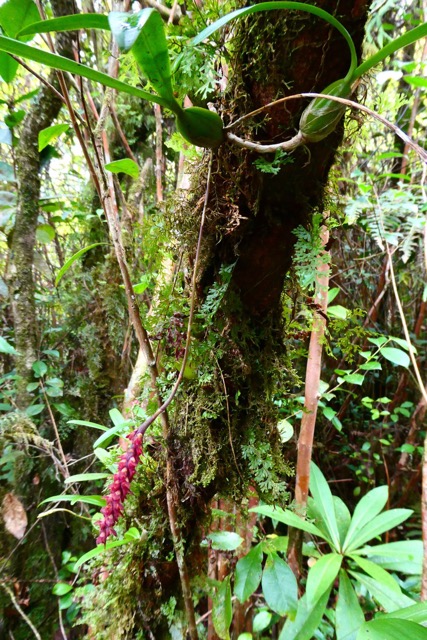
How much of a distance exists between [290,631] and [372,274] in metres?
1.58

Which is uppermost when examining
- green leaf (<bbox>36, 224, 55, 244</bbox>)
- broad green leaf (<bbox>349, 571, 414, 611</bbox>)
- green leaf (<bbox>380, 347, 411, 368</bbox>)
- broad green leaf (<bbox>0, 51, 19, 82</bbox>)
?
broad green leaf (<bbox>0, 51, 19, 82</bbox>)

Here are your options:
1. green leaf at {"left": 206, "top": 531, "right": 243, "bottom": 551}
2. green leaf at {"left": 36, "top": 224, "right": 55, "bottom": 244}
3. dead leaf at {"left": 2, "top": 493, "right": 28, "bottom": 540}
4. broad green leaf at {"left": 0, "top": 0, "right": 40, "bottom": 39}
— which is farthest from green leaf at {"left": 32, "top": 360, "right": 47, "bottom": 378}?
broad green leaf at {"left": 0, "top": 0, "right": 40, "bottom": 39}

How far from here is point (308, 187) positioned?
0.44 m

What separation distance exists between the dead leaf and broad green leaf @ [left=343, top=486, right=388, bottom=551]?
0.91m

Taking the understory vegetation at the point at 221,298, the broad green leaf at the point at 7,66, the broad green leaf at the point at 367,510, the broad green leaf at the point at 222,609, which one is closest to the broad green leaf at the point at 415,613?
the understory vegetation at the point at 221,298

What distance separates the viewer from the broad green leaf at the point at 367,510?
1.03 m

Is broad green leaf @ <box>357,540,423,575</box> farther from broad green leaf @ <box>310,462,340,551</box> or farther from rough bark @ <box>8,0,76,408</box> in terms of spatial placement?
rough bark @ <box>8,0,76,408</box>

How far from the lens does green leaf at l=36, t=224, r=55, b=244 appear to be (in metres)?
→ 1.36

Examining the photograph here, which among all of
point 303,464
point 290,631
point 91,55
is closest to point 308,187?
point 303,464

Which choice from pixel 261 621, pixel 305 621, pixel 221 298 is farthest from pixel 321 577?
pixel 221 298

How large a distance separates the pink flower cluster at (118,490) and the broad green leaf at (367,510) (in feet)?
2.97

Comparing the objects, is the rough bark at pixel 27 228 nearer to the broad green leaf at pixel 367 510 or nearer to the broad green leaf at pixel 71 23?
the broad green leaf at pixel 71 23

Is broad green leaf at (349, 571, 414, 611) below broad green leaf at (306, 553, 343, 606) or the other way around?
below

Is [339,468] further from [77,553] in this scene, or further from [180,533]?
[180,533]
